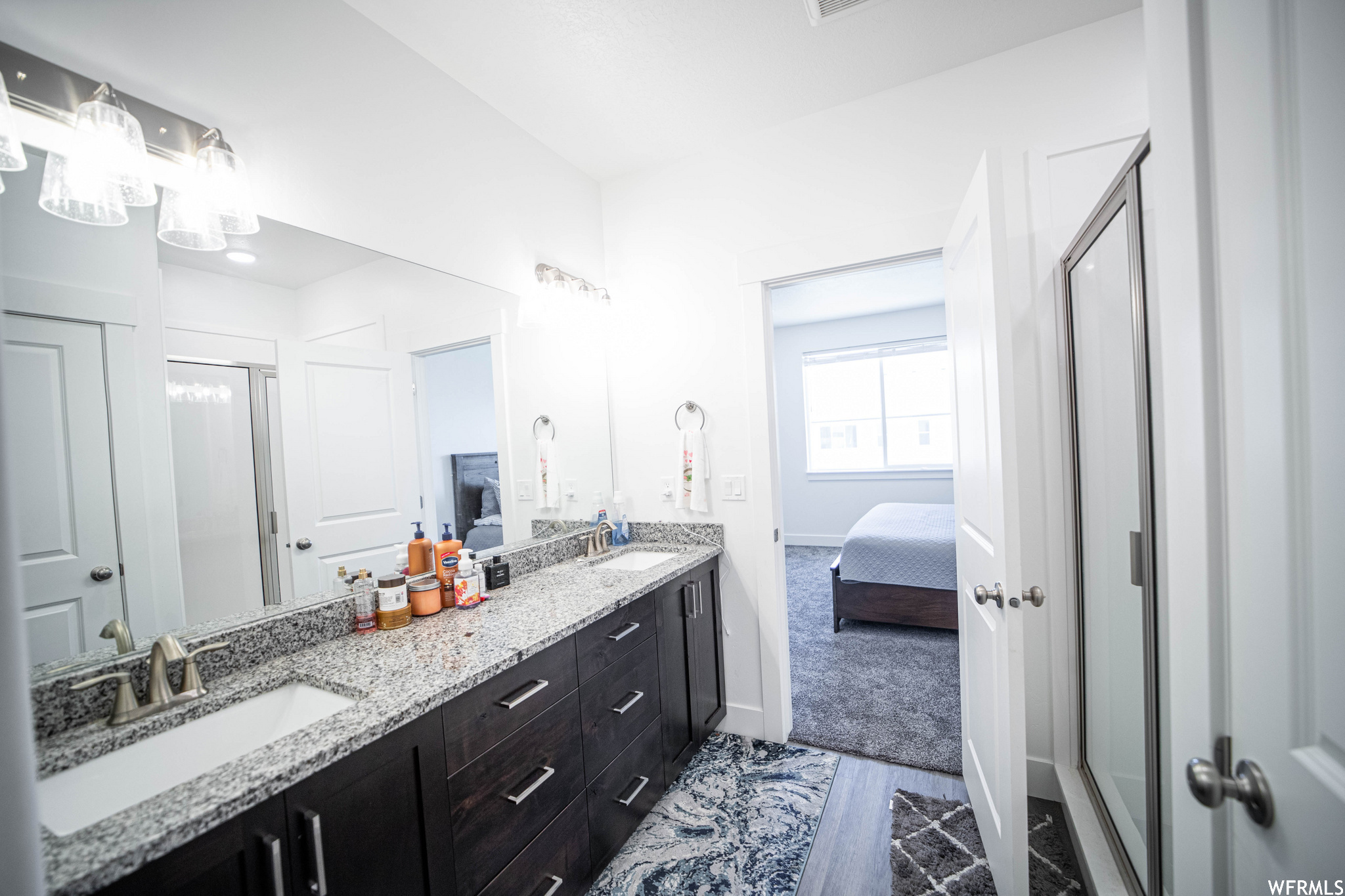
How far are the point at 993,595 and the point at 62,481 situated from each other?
2079 mm

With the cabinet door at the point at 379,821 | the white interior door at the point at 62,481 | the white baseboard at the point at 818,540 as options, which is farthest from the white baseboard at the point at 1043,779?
the white baseboard at the point at 818,540

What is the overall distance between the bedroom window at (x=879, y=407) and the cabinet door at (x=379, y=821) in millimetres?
5392

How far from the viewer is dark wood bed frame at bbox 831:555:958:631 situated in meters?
3.29

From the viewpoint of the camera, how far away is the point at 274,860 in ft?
2.67

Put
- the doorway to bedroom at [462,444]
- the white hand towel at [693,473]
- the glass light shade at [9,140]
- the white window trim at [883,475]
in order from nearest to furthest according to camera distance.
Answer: the glass light shade at [9,140] < the doorway to bedroom at [462,444] < the white hand towel at [693,473] < the white window trim at [883,475]

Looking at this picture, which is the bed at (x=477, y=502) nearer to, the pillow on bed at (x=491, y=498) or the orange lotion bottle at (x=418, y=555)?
the pillow on bed at (x=491, y=498)

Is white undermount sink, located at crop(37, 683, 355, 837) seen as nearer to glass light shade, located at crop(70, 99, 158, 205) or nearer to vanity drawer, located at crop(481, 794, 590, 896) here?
vanity drawer, located at crop(481, 794, 590, 896)

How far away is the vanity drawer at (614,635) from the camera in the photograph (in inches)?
60.8

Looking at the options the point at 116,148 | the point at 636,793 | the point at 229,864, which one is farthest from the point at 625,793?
the point at 116,148

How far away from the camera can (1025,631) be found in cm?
194

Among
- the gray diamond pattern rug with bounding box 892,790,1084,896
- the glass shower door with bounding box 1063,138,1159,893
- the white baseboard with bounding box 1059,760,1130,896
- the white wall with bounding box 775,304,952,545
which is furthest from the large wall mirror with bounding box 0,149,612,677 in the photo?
the white wall with bounding box 775,304,952,545

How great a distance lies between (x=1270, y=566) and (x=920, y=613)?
303cm

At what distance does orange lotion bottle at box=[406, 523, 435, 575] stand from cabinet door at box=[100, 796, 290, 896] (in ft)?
2.78

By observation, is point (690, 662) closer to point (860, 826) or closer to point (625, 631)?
point (625, 631)
